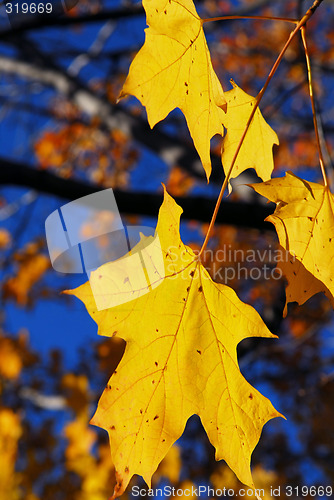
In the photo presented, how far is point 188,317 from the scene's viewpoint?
99cm

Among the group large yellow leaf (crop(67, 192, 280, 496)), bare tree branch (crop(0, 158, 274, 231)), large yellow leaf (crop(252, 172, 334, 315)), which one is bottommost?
bare tree branch (crop(0, 158, 274, 231))

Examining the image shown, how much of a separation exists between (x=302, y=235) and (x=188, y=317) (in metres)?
0.31

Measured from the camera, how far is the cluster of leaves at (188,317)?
0.91 meters

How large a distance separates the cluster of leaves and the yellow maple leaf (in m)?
0.06

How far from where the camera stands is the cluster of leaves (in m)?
0.91

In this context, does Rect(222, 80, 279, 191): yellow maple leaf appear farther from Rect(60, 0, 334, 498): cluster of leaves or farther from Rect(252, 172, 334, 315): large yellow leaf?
Rect(252, 172, 334, 315): large yellow leaf

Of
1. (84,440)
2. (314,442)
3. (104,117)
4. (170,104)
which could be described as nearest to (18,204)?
(104,117)

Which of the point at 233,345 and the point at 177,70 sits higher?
the point at 177,70

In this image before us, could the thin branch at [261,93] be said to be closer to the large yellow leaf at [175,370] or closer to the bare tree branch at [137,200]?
the large yellow leaf at [175,370]

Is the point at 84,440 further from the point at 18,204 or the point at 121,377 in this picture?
the point at 121,377

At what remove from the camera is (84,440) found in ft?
19.1

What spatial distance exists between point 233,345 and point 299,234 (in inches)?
11.0

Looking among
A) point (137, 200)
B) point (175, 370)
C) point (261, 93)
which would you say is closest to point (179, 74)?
point (261, 93)

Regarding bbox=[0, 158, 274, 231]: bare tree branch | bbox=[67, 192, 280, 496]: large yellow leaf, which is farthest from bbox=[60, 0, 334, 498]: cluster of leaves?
bbox=[0, 158, 274, 231]: bare tree branch
